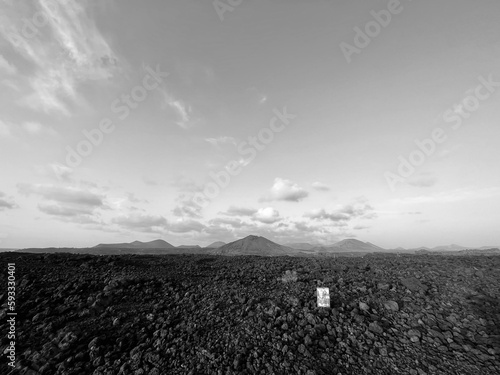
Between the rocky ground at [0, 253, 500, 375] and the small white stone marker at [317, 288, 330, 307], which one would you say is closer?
the rocky ground at [0, 253, 500, 375]

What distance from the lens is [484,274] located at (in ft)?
38.1

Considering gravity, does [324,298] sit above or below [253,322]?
above

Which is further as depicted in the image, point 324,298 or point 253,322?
point 324,298

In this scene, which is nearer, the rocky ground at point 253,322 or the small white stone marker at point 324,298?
the rocky ground at point 253,322

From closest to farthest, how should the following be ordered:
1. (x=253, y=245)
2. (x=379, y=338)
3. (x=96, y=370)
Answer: (x=96, y=370)
(x=379, y=338)
(x=253, y=245)

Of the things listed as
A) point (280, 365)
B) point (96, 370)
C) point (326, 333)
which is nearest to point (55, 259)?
point (96, 370)

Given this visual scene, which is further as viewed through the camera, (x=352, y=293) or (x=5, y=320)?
(x=352, y=293)

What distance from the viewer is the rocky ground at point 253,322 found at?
22.4 ft

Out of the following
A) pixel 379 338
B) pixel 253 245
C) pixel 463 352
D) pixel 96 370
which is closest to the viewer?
pixel 96 370

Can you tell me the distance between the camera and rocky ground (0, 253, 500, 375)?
6.83 m

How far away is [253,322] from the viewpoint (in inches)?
335

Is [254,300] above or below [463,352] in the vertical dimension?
above

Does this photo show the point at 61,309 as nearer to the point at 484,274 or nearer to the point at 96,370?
the point at 96,370

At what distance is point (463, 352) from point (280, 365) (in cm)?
603
